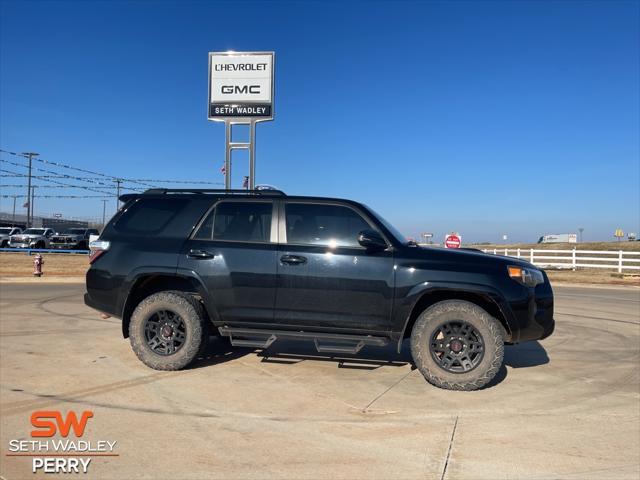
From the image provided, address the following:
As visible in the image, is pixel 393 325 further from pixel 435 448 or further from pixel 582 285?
pixel 582 285

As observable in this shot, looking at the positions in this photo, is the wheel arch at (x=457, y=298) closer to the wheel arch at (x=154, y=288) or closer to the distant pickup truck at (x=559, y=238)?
the wheel arch at (x=154, y=288)

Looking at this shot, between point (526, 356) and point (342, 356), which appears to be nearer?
point (342, 356)

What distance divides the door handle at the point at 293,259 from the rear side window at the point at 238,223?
0.35 meters

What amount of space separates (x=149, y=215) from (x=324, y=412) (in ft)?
10.1

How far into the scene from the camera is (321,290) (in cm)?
492

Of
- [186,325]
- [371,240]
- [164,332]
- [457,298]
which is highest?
[371,240]

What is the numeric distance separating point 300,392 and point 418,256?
179 cm

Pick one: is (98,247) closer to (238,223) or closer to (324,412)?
(238,223)

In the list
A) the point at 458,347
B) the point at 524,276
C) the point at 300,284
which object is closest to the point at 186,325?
the point at 300,284

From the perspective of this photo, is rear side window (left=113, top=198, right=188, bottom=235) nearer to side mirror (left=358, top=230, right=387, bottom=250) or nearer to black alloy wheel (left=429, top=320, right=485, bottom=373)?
side mirror (left=358, top=230, right=387, bottom=250)

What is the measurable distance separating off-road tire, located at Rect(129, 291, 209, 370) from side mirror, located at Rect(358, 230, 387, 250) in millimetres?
1978

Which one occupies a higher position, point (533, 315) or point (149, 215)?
point (149, 215)

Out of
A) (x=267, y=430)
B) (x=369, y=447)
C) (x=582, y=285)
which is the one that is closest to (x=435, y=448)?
(x=369, y=447)

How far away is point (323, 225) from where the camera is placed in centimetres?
518
